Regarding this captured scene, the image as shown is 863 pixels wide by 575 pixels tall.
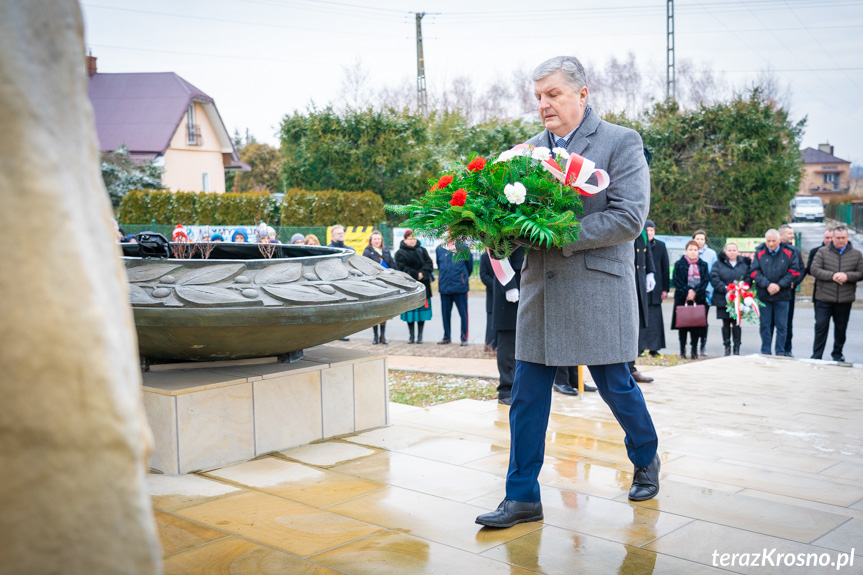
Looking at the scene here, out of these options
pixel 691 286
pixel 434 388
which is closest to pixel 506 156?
pixel 434 388

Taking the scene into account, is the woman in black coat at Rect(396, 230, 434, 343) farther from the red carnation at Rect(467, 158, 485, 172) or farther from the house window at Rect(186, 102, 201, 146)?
the house window at Rect(186, 102, 201, 146)

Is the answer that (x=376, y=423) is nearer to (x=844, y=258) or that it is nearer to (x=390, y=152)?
(x=844, y=258)

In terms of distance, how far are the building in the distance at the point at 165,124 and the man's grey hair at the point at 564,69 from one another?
29641mm

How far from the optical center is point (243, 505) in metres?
3.62

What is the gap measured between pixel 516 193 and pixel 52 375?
229cm

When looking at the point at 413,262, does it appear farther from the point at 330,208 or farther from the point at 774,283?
the point at 330,208

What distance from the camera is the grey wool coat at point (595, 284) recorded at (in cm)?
337

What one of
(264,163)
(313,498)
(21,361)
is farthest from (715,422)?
(264,163)

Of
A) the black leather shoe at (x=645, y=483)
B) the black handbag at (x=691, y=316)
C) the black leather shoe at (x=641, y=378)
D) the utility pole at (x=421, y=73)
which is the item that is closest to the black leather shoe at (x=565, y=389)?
the black leather shoe at (x=641, y=378)

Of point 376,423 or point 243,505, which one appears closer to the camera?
point 243,505

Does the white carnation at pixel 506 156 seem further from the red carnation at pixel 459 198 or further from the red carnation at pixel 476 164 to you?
the red carnation at pixel 459 198

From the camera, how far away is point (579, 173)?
3246mm

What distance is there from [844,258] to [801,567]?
7.94 m

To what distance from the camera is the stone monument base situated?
4098 mm
